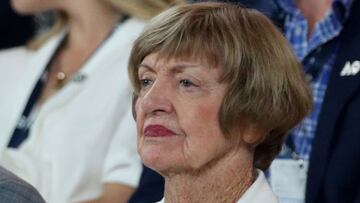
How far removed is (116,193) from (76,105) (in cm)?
38

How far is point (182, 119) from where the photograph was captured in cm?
215

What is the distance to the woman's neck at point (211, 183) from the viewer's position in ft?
7.21

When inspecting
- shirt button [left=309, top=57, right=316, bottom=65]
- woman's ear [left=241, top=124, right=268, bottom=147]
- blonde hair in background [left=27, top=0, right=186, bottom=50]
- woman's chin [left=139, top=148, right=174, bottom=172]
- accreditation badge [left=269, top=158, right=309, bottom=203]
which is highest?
woman's ear [left=241, top=124, right=268, bottom=147]

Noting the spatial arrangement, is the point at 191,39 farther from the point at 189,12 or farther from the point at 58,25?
the point at 58,25

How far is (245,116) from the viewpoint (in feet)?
7.13

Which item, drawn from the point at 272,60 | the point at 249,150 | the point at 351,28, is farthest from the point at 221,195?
the point at 351,28

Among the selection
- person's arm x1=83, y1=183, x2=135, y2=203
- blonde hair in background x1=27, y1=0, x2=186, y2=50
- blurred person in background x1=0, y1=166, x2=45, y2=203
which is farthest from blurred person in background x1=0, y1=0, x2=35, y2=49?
blurred person in background x1=0, y1=166, x2=45, y2=203

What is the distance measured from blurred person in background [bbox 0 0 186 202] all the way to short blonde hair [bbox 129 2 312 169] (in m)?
1.06

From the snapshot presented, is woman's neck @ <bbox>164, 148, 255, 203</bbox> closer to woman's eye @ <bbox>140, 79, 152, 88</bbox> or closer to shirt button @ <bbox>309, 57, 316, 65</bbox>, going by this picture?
woman's eye @ <bbox>140, 79, 152, 88</bbox>

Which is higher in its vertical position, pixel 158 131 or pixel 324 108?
pixel 158 131

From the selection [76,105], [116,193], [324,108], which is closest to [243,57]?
[324,108]

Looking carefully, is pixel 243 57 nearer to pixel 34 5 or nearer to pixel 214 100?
pixel 214 100

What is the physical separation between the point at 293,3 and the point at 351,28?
26 cm

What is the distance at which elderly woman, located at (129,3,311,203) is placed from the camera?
2.15m
